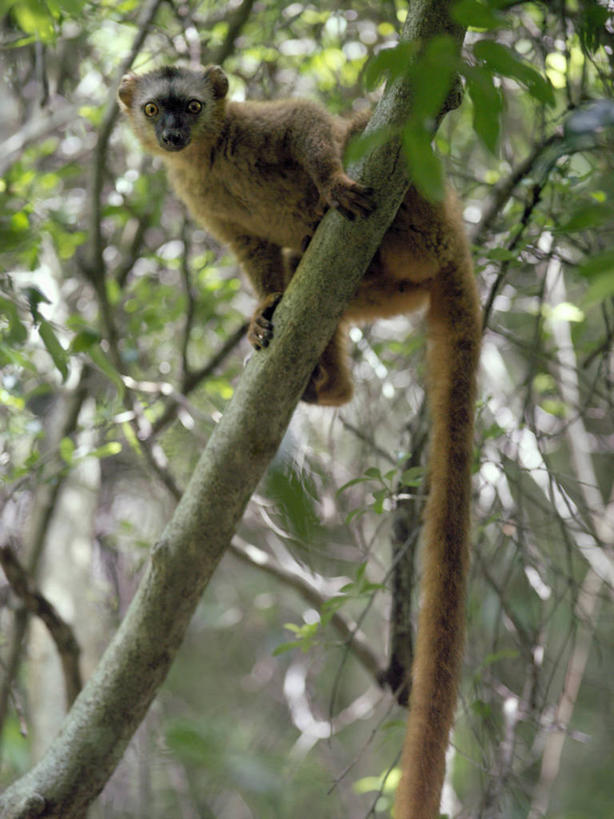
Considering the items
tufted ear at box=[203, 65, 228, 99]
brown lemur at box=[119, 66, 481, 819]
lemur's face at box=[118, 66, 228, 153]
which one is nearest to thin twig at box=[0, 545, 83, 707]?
brown lemur at box=[119, 66, 481, 819]

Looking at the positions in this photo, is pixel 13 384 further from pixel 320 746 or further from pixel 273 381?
pixel 320 746

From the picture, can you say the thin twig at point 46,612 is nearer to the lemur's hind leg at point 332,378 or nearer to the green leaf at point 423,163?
the lemur's hind leg at point 332,378

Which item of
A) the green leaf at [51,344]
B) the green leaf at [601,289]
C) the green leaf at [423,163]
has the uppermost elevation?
the green leaf at [423,163]

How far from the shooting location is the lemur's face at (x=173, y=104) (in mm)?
3887

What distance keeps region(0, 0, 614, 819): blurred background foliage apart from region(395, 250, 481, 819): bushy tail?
0.20 m

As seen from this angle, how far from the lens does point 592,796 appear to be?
7230 mm

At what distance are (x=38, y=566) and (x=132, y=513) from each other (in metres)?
2.32

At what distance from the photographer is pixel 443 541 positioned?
290 cm

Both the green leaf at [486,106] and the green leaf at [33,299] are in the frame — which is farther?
the green leaf at [33,299]

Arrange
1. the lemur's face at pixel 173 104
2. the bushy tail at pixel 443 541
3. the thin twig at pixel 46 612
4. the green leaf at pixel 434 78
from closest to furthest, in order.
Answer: the green leaf at pixel 434 78 → the bushy tail at pixel 443 541 → the thin twig at pixel 46 612 → the lemur's face at pixel 173 104

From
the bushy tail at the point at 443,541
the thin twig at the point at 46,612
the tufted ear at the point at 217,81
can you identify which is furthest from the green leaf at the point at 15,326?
the tufted ear at the point at 217,81

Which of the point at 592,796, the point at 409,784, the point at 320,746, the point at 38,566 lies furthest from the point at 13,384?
the point at 592,796

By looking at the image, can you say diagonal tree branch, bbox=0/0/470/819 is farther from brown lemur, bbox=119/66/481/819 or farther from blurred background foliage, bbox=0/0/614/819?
blurred background foliage, bbox=0/0/614/819

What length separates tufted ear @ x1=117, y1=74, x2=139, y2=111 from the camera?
428cm
